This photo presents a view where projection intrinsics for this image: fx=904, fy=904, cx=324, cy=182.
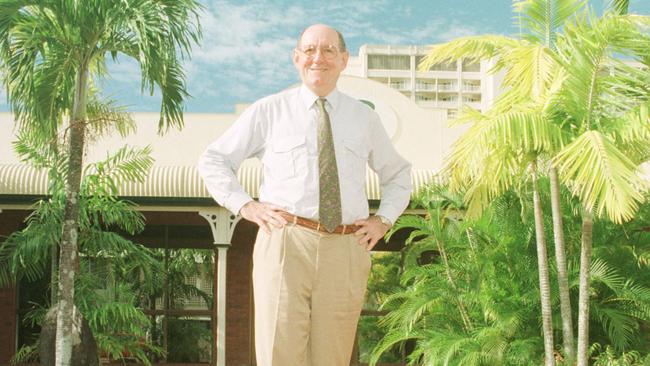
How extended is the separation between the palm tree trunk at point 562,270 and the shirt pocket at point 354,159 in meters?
6.24

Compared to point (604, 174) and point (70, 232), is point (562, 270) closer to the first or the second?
point (604, 174)

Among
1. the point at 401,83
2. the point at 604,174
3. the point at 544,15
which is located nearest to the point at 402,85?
the point at 401,83

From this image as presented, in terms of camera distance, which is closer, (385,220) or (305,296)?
(305,296)

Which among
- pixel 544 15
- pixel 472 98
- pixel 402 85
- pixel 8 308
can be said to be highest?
pixel 402 85

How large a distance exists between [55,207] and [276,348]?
9.20 meters

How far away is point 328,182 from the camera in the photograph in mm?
2822

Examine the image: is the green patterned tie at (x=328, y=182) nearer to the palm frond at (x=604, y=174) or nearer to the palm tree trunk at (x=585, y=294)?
the palm frond at (x=604, y=174)

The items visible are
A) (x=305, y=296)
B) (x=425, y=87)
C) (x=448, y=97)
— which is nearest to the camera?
(x=305, y=296)

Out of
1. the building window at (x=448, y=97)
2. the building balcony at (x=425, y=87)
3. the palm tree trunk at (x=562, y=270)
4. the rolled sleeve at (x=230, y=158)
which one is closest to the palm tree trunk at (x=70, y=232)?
the palm tree trunk at (x=562, y=270)

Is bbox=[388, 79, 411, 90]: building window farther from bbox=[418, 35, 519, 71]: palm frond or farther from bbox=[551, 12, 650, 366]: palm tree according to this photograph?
bbox=[551, 12, 650, 366]: palm tree

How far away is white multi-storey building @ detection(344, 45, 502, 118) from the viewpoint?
318ft

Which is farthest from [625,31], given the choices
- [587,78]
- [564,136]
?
[564,136]

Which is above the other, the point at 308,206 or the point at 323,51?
the point at 323,51

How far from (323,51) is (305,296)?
0.77 m
